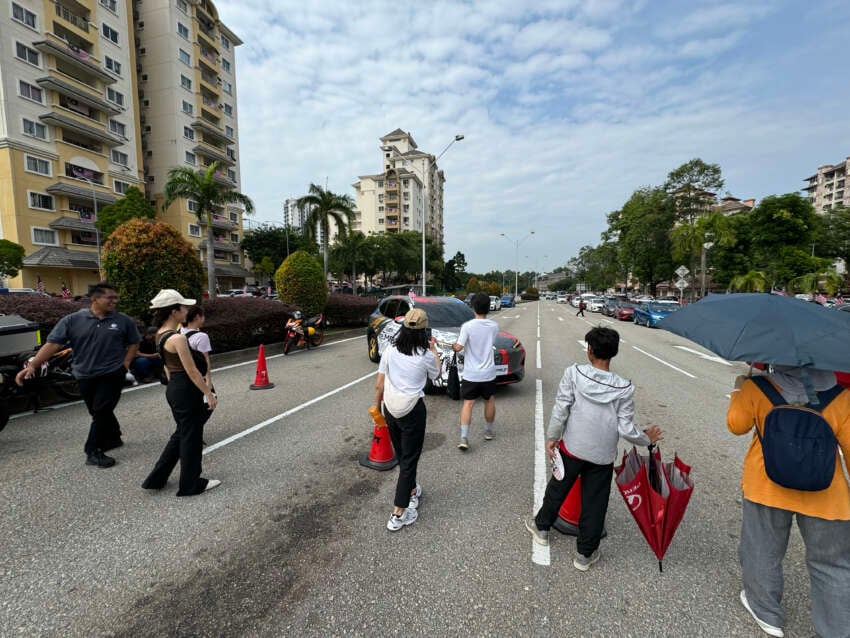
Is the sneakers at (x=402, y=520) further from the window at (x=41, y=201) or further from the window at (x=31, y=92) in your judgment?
the window at (x=31, y=92)

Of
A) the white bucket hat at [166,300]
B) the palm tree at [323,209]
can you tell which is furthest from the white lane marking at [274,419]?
the palm tree at [323,209]

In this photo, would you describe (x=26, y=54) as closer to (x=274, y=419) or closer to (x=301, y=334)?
(x=301, y=334)

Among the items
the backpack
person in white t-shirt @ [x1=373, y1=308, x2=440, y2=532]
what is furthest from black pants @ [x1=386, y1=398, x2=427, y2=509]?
the backpack

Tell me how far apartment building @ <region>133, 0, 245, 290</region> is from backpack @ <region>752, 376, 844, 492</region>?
157 ft

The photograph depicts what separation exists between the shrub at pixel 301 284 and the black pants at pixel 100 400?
10.7 metres

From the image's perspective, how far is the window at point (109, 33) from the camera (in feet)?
122

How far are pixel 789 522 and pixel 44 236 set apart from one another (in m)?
45.6

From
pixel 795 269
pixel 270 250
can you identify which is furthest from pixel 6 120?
pixel 795 269

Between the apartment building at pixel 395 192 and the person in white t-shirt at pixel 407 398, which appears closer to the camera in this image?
the person in white t-shirt at pixel 407 398

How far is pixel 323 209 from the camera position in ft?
89.0

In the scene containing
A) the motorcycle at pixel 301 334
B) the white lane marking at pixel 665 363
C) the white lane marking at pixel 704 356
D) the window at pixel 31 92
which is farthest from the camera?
the window at pixel 31 92

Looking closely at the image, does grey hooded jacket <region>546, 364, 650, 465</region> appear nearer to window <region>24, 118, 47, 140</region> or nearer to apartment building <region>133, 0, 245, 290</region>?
window <region>24, 118, 47, 140</region>

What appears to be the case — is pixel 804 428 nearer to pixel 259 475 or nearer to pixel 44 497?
pixel 259 475

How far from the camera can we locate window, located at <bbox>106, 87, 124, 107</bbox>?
38.1 metres
